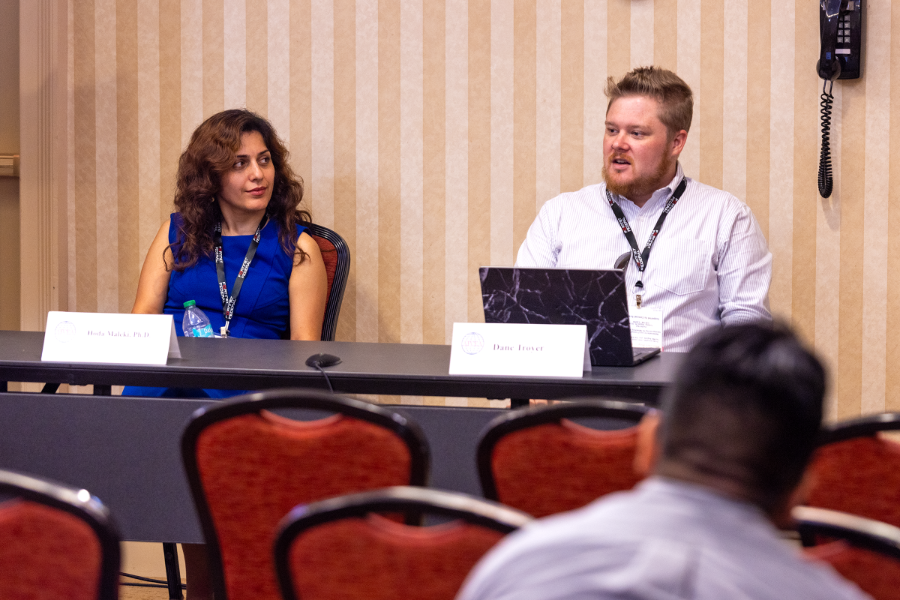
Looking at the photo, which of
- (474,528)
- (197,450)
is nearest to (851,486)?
(474,528)

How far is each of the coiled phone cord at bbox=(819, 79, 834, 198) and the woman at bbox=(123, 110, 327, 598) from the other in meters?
1.96

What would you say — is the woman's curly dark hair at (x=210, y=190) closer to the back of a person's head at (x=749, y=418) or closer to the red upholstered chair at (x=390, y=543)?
the red upholstered chair at (x=390, y=543)

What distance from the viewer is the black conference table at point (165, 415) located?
76.4 inches

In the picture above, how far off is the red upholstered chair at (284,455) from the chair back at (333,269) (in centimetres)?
174

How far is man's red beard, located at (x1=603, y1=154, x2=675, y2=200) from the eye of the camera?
2877mm

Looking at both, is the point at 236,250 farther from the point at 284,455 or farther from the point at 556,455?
the point at 556,455

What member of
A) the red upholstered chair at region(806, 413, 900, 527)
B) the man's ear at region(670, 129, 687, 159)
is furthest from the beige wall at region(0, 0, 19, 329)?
the red upholstered chair at region(806, 413, 900, 527)

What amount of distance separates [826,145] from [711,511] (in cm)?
300

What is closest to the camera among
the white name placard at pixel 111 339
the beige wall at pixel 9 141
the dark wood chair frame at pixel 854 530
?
the dark wood chair frame at pixel 854 530

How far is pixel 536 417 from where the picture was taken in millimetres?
1315

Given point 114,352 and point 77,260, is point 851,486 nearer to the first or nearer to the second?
point 114,352

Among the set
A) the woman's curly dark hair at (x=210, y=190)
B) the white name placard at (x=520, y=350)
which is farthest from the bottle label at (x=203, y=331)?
the white name placard at (x=520, y=350)

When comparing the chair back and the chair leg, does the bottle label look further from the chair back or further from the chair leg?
the chair leg

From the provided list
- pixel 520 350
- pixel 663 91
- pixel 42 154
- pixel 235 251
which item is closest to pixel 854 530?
→ pixel 520 350
